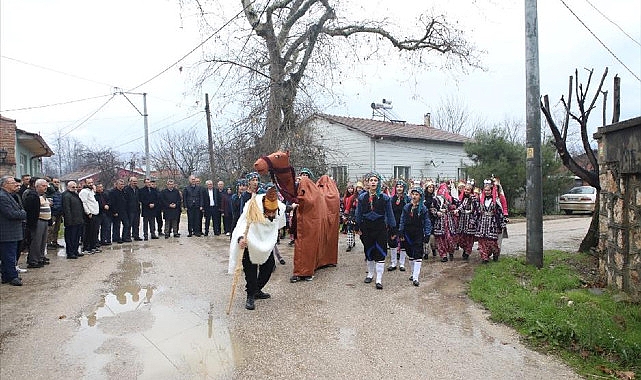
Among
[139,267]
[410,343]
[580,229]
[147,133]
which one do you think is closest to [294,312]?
[410,343]

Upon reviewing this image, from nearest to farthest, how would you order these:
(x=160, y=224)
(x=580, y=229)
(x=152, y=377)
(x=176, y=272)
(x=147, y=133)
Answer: (x=152, y=377) → (x=176, y=272) → (x=160, y=224) → (x=580, y=229) → (x=147, y=133)

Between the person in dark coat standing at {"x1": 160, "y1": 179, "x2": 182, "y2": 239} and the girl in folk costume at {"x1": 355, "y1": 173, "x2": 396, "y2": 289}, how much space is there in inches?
323

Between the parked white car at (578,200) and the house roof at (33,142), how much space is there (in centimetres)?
2450

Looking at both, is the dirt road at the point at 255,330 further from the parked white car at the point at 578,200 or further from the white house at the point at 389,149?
the parked white car at the point at 578,200

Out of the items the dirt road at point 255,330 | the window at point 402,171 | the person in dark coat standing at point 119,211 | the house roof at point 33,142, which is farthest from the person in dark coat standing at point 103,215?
the window at point 402,171

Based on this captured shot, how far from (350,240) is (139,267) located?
4.87m

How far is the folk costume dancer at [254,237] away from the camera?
654 centimetres

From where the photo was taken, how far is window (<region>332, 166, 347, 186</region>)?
793 inches

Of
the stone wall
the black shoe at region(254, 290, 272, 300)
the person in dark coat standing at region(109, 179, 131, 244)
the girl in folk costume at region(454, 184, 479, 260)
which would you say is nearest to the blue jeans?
the black shoe at region(254, 290, 272, 300)

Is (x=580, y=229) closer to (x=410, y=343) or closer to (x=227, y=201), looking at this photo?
(x=227, y=201)

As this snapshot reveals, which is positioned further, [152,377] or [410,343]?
[410,343]

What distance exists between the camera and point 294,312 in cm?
640

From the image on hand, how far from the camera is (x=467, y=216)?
973 cm

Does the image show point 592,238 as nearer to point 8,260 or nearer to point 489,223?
point 489,223
